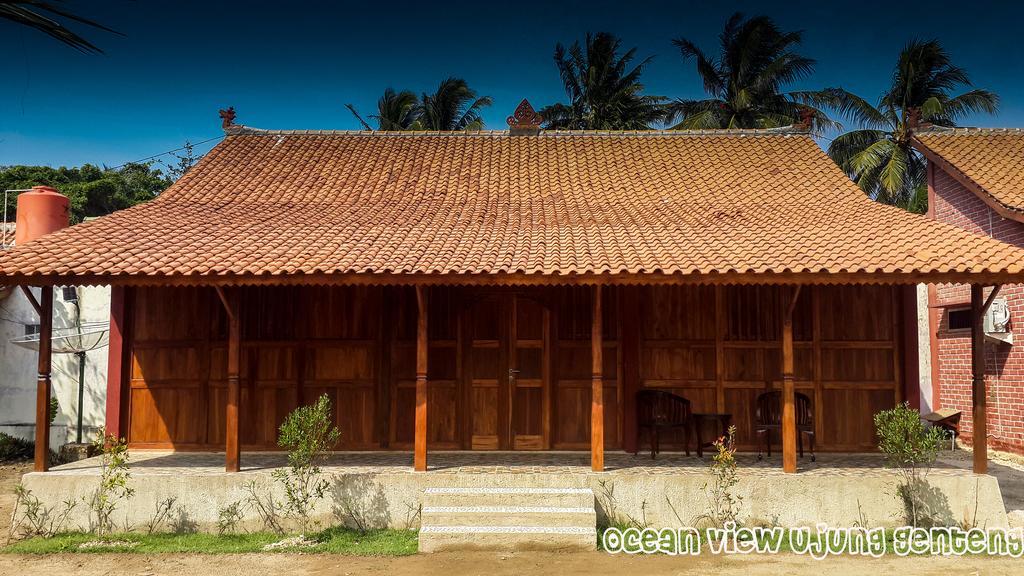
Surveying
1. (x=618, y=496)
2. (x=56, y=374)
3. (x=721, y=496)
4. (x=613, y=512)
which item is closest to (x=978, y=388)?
(x=721, y=496)

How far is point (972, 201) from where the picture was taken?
44.2ft

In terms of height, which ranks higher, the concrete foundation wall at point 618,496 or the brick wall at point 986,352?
the brick wall at point 986,352

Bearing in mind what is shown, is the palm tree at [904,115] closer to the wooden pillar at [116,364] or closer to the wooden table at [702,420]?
the wooden table at [702,420]

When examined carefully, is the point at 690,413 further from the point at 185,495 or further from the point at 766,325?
the point at 185,495

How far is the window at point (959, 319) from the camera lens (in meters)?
13.7

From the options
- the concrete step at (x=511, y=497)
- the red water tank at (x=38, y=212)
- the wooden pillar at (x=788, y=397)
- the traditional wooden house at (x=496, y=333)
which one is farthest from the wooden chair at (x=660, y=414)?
the red water tank at (x=38, y=212)

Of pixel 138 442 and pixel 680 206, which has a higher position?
pixel 680 206

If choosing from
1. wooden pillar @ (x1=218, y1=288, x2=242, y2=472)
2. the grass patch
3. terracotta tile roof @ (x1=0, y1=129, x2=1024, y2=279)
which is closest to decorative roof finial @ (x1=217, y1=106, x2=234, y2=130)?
terracotta tile roof @ (x1=0, y1=129, x2=1024, y2=279)

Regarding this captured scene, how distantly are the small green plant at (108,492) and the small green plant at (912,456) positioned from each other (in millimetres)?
8515

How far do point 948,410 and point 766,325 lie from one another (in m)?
6.74

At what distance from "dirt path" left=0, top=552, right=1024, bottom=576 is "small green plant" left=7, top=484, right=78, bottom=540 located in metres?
0.70

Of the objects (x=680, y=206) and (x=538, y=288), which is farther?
Answer: (x=680, y=206)

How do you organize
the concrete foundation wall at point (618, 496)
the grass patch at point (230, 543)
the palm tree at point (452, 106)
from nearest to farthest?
the grass patch at point (230, 543)
the concrete foundation wall at point (618, 496)
the palm tree at point (452, 106)

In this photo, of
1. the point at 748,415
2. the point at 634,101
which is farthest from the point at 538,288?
the point at 634,101
